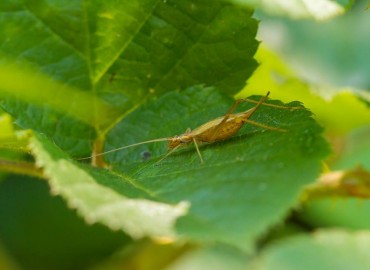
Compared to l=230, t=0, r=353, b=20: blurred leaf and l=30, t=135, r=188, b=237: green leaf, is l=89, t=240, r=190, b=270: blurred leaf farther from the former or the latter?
l=230, t=0, r=353, b=20: blurred leaf

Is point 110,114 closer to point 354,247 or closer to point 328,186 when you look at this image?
point 328,186

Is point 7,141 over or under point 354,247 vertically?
over

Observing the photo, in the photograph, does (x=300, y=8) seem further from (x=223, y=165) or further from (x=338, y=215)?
(x=338, y=215)

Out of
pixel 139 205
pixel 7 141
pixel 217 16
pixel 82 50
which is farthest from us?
pixel 82 50

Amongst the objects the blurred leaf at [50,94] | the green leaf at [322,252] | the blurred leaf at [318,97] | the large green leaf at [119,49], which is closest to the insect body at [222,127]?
the large green leaf at [119,49]

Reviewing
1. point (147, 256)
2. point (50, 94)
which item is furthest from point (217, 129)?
point (147, 256)

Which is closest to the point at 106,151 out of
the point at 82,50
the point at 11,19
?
the point at 82,50

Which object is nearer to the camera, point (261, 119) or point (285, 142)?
point (285, 142)

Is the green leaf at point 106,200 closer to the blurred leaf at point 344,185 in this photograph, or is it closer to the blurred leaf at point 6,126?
the blurred leaf at point 6,126

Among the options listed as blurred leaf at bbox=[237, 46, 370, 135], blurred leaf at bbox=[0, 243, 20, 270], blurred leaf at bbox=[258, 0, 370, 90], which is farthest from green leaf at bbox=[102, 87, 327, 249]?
blurred leaf at bbox=[258, 0, 370, 90]
